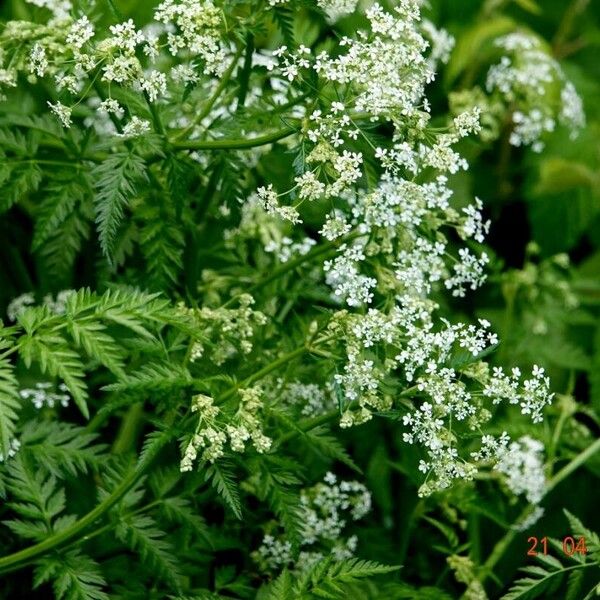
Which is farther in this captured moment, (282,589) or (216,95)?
(216,95)

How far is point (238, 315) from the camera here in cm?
312

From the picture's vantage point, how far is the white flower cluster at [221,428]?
2590 mm

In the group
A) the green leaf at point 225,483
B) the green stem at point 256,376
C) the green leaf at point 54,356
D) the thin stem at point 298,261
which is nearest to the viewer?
the green leaf at point 54,356

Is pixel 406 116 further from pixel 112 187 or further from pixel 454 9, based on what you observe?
pixel 454 9

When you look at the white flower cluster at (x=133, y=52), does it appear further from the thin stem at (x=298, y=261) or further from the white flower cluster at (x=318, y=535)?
the white flower cluster at (x=318, y=535)

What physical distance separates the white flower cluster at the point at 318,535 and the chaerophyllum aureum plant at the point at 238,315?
0.01 m

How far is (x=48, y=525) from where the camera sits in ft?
10.2

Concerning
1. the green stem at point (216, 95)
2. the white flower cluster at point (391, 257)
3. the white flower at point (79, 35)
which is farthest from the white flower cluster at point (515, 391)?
the white flower at point (79, 35)

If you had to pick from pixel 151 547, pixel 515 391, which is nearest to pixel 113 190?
pixel 151 547

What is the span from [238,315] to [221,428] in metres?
0.48

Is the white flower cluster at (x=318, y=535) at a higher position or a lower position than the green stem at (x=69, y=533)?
lower

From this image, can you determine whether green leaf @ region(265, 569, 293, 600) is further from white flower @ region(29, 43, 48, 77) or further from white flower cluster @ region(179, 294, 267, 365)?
white flower @ region(29, 43, 48, 77)

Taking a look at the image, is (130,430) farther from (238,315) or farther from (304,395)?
(238,315)

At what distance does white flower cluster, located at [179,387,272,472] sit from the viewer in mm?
2590
